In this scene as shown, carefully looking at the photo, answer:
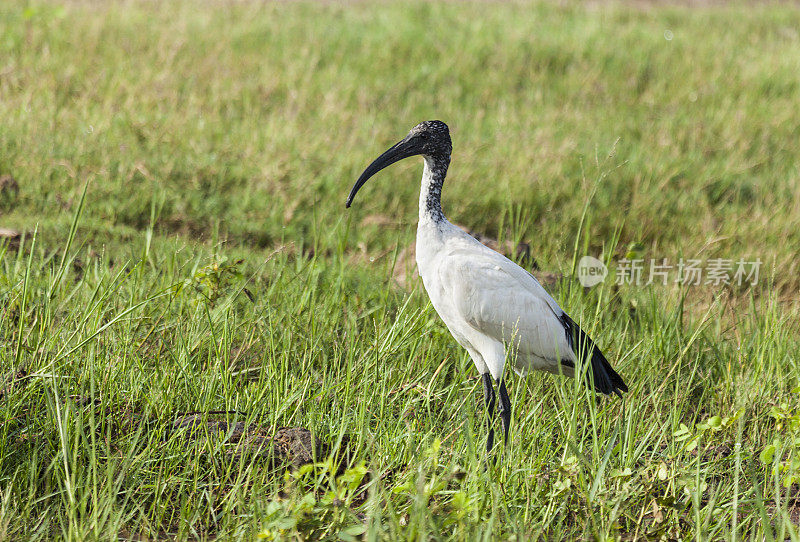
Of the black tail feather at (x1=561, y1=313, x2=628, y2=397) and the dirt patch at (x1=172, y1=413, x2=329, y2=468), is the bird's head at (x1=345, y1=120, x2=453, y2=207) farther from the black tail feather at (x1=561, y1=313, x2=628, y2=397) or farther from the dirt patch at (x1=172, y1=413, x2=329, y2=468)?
the dirt patch at (x1=172, y1=413, x2=329, y2=468)

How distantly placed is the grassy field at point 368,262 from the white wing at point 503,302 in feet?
0.62

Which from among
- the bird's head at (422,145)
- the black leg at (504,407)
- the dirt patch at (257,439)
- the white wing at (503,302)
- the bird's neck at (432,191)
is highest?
the bird's head at (422,145)

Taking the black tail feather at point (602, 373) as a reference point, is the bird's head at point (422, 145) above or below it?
above

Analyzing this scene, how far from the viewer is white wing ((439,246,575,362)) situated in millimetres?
3494

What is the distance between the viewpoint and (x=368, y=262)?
16.2 ft

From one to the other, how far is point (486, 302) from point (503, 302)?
0.09 metres

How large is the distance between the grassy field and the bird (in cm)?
13

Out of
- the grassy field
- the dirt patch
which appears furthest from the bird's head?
the dirt patch

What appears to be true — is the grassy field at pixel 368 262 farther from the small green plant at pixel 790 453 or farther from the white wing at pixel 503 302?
the white wing at pixel 503 302

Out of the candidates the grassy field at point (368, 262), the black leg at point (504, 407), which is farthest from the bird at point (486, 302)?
the grassy field at point (368, 262)

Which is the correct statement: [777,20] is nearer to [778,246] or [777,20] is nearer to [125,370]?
[778,246]

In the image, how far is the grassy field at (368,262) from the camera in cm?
272

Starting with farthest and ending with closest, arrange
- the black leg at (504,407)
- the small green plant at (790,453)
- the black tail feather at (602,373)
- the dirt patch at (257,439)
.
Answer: the black leg at (504,407) < the black tail feather at (602,373) < the dirt patch at (257,439) < the small green plant at (790,453)

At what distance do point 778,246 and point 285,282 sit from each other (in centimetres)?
351
